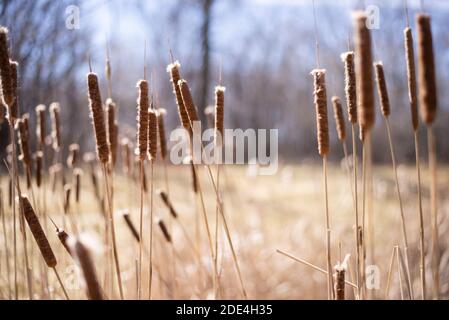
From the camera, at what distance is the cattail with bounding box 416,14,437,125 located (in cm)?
54

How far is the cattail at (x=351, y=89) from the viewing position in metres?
0.75

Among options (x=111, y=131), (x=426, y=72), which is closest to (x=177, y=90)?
(x=111, y=131)

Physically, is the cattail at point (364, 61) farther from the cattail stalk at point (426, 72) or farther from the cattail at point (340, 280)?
the cattail at point (340, 280)

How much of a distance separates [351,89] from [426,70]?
0.21 metres

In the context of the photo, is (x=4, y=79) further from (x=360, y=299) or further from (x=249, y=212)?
(x=249, y=212)

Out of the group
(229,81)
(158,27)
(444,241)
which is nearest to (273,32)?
(229,81)

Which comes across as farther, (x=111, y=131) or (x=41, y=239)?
(x=111, y=131)

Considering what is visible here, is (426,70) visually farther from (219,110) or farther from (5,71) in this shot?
(5,71)

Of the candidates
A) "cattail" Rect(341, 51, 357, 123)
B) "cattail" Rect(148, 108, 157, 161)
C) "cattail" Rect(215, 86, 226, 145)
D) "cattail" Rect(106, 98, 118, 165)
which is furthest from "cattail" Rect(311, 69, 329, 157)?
"cattail" Rect(106, 98, 118, 165)

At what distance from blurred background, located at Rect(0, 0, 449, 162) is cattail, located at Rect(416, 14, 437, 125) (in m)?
0.38

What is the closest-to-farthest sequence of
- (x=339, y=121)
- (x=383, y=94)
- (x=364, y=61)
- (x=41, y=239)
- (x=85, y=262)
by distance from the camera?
(x=85, y=262), (x=364, y=61), (x=41, y=239), (x=383, y=94), (x=339, y=121)

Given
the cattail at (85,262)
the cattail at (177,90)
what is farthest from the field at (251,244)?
the cattail at (177,90)

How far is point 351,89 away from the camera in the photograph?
751 millimetres
